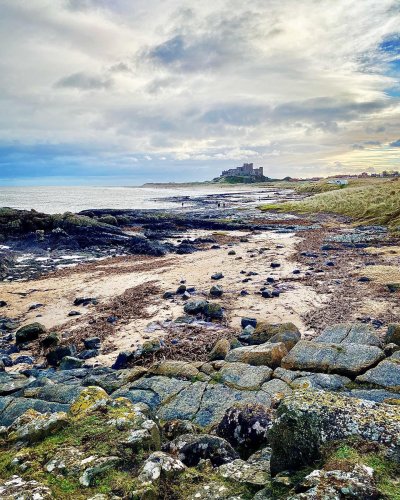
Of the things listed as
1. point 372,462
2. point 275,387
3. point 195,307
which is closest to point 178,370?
point 275,387

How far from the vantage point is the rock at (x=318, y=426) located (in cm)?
370

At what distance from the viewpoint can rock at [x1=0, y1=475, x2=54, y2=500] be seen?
3.47 metres

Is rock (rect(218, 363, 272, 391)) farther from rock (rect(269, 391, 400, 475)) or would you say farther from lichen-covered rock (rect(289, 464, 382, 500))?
lichen-covered rock (rect(289, 464, 382, 500))

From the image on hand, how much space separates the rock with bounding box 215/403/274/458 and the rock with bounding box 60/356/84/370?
278 inches

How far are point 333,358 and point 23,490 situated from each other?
661cm

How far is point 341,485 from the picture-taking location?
9.76 ft

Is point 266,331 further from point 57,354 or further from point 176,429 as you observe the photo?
point 57,354

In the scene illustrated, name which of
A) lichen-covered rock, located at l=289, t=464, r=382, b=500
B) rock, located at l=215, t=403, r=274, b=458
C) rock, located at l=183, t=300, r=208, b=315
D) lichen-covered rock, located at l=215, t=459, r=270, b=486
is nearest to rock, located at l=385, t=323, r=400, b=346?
rock, located at l=215, t=403, r=274, b=458

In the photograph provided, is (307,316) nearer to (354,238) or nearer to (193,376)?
(193,376)

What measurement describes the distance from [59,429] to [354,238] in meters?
31.0

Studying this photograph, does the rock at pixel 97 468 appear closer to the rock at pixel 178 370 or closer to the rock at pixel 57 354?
the rock at pixel 178 370

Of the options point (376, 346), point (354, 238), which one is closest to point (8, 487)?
point (376, 346)

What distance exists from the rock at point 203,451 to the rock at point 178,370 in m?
3.31

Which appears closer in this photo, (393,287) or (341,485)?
(341,485)
